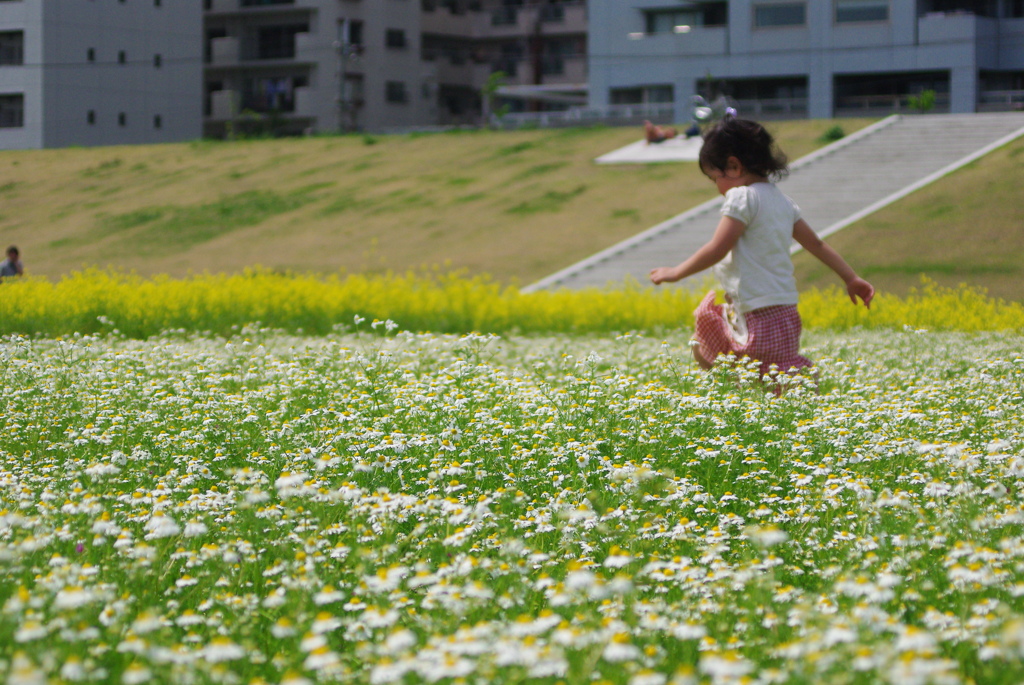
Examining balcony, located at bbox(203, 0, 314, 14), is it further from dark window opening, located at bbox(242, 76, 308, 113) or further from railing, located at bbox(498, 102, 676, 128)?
railing, located at bbox(498, 102, 676, 128)

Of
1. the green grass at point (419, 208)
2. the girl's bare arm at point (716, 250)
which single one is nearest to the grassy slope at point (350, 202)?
the green grass at point (419, 208)

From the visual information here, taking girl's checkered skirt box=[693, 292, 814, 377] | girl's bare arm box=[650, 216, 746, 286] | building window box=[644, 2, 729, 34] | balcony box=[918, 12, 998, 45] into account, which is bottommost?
girl's checkered skirt box=[693, 292, 814, 377]

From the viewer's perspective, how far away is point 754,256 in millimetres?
6398

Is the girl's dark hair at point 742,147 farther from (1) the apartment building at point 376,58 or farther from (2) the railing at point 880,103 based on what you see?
(1) the apartment building at point 376,58

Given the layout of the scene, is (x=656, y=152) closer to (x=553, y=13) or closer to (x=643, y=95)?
(x=643, y=95)

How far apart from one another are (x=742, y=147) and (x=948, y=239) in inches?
506

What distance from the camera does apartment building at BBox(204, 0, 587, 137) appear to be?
52.9 meters

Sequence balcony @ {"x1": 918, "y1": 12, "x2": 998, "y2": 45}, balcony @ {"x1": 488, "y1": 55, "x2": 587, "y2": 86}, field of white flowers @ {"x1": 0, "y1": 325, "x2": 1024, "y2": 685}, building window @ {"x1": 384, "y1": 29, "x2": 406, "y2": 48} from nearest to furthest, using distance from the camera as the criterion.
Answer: field of white flowers @ {"x1": 0, "y1": 325, "x2": 1024, "y2": 685}
balcony @ {"x1": 918, "y1": 12, "x2": 998, "y2": 45}
building window @ {"x1": 384, "y1": 29, "x2": 406, "y2": 48}
balcony @ {"x1": 488, "y1": 55, "x2": 587, "y2": 86}

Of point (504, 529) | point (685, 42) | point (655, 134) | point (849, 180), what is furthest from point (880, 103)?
point (504, 529)

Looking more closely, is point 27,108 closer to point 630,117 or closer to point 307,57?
point 307,57

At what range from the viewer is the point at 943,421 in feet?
15.6

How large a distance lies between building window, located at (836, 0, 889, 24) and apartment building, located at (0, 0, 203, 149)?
→ 28965 millimetres

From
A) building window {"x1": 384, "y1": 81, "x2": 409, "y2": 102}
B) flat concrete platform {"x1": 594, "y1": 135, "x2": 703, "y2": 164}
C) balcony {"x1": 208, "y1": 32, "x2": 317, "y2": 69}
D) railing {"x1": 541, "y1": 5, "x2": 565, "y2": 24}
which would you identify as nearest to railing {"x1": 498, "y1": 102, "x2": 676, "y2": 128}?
building window {"x1": 384, "y1": 81, "x2": 409, "y2": 102}

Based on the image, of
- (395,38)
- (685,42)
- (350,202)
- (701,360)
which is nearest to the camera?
(701,360)
